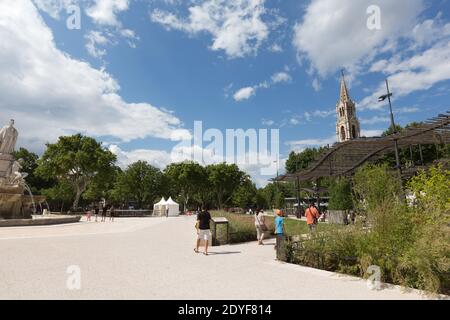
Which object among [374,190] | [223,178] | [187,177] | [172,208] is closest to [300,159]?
[223,178]

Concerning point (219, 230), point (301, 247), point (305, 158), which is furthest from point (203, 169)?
point (301, 247)

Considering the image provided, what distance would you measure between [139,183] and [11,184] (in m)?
41.3

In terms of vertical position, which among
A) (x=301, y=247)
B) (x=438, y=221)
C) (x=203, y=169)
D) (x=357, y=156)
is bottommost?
(x=301, y=247)

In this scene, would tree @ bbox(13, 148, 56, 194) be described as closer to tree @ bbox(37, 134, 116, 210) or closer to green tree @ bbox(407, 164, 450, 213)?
tree @ bbox(37, 134, 116, 210)

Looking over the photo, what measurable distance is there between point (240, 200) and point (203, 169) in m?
13.3

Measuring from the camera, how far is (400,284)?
5980 mm

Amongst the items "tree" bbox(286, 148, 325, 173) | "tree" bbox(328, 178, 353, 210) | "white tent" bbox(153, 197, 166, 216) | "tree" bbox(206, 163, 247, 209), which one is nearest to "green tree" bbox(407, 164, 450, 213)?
"tree" bbox(328, 178, 353, 210)

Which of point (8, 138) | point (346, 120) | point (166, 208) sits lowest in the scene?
point (166, 208)

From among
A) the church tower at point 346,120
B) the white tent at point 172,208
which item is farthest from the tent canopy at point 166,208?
the church tower at point 346,120

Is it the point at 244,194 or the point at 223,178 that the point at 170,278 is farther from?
the point at 244,194

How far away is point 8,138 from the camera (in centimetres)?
2442

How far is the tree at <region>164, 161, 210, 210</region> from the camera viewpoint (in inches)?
2739

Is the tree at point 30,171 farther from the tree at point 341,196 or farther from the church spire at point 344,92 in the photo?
the church spire at point 344,92
